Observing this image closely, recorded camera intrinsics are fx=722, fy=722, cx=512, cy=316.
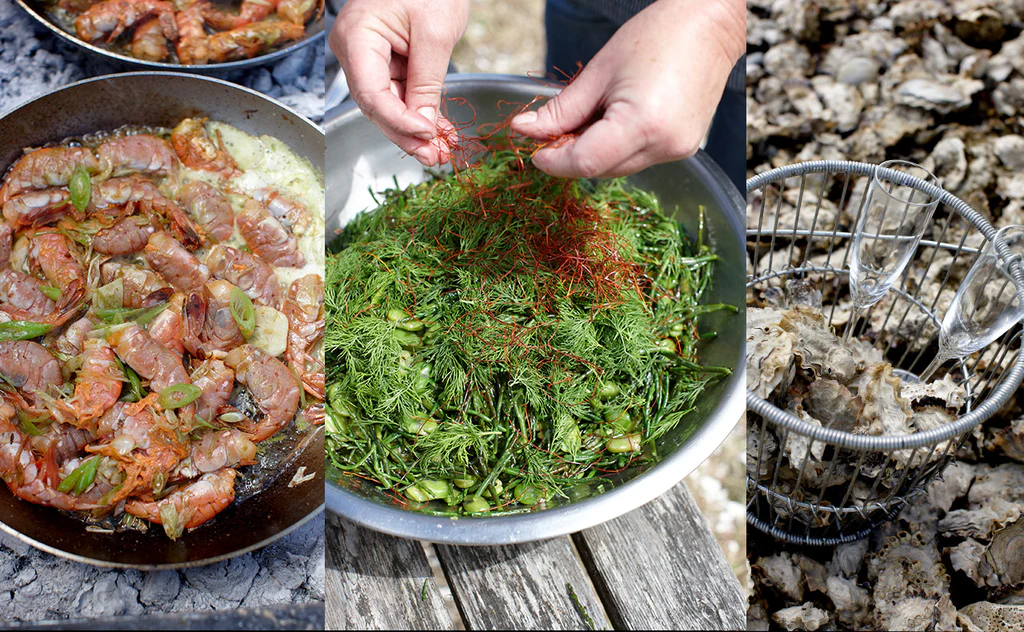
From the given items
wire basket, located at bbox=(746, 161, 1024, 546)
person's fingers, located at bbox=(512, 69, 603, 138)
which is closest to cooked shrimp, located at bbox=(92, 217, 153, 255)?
person's fingers, located at bbox=(512, 69, 603, 138)

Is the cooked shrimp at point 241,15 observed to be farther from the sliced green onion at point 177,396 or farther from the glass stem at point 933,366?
the glass stem at point 933,366

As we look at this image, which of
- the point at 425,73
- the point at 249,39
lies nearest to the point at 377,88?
the point at 425,73

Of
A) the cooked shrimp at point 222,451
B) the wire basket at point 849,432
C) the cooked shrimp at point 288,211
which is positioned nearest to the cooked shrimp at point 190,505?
the cooked shrimp at point 222,451

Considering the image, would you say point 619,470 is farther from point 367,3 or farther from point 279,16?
point 279,16

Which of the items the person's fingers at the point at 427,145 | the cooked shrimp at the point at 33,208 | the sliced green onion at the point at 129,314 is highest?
the person's fingers at the point at 427,145

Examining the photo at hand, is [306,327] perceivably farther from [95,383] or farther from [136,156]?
[136,156]

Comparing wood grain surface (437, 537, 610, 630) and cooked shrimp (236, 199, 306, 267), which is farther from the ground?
cooked shrimp (236, 199, 306, 267)

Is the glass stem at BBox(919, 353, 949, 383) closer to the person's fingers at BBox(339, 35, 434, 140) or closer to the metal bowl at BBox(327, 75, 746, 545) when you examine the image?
the metal bowl at BBox(327, 75, 746, 545)
